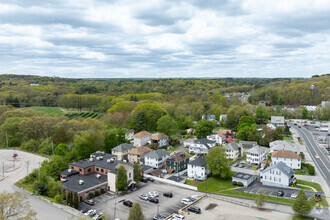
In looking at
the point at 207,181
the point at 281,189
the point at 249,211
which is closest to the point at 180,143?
the point at 207,181

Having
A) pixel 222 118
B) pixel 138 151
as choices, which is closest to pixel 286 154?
pixel 138 151

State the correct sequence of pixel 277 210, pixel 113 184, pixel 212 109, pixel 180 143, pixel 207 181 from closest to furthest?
pixel 277 210 → pixel 113 184 → pixel 207 181 → pixel 180 143 → pixel 212 109

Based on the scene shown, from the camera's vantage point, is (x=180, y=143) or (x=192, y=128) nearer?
(x=180, y=143)

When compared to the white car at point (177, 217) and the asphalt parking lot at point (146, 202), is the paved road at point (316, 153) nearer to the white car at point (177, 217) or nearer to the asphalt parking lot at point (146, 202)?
the asphalt parking lot at point (146, 202)

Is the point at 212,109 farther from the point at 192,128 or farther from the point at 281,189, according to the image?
the point at 281,189

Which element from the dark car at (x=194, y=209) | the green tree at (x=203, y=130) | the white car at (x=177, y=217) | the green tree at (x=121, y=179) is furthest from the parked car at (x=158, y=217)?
the green tree at (x=203, y=130)

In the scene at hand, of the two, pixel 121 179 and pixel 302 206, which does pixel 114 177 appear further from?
pixel 302 206
